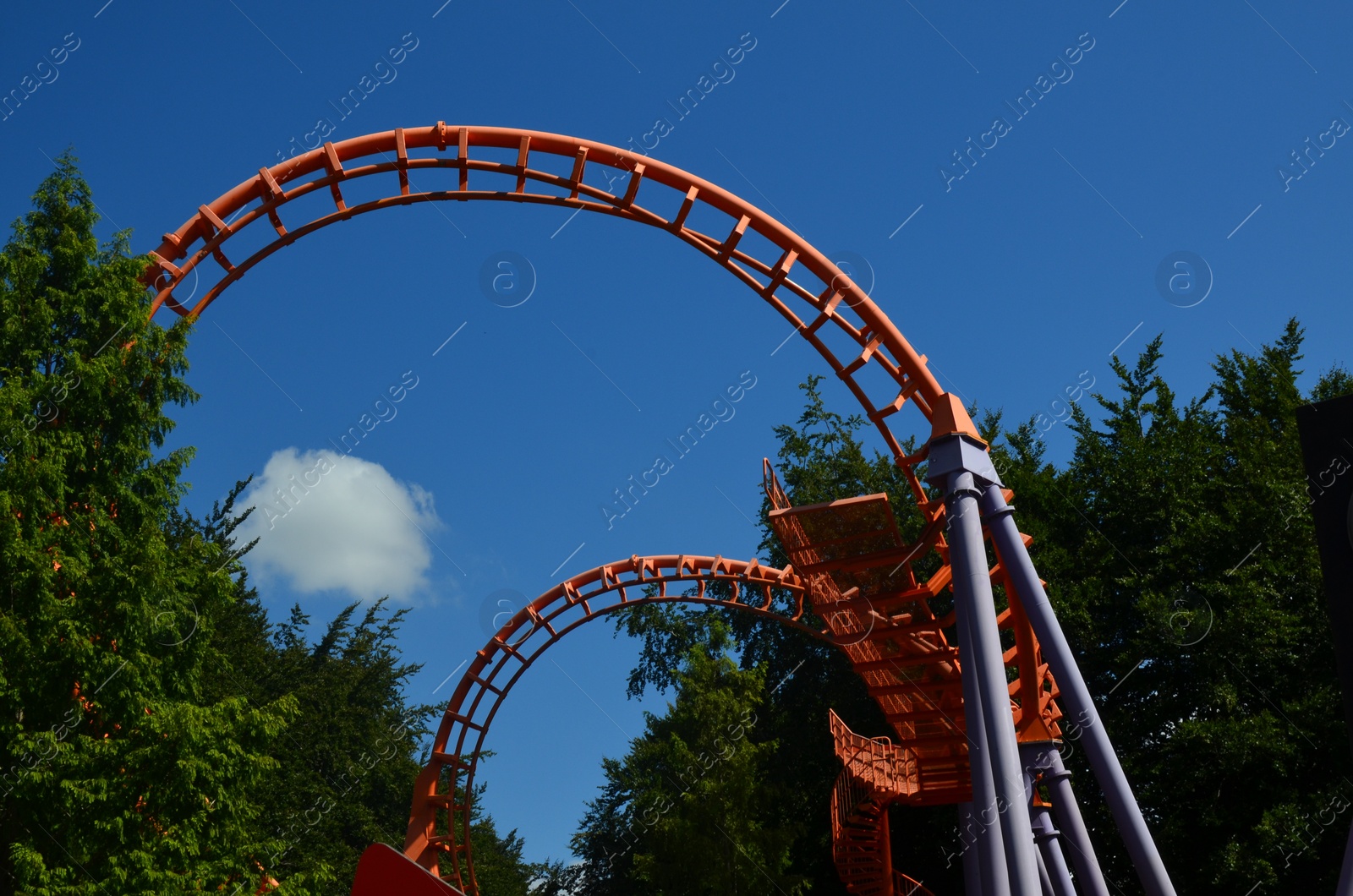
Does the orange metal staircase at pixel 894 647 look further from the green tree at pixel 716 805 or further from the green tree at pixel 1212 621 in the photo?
the green tree at pixel 1212 621

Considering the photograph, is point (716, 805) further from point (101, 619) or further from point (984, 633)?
point (101, 619)

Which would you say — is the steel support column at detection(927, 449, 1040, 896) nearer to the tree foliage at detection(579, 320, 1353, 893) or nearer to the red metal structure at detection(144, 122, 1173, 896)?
the red metal structure at detection(144, 122, 1173, 896)

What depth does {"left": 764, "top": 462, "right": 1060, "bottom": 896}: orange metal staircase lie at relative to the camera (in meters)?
11.7

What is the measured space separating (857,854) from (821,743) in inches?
385

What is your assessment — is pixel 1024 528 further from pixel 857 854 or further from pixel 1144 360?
pixel 857 854

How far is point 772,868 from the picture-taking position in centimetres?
2092

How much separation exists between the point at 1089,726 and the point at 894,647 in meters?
3.93

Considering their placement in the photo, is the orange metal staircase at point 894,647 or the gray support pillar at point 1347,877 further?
the orange metal staircase at point 894,647

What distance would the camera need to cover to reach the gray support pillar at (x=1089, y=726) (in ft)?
31.0

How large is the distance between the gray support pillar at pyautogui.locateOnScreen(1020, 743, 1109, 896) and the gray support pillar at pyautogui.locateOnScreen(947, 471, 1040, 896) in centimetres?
253

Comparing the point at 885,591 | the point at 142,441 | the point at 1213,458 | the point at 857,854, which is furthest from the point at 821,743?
the point at 142,441

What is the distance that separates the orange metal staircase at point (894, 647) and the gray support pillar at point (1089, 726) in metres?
0.92

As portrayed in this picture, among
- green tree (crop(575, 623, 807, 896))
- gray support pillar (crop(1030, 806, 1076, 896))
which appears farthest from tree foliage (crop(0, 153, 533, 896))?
green tree (crop(575, 623, 807, 896))

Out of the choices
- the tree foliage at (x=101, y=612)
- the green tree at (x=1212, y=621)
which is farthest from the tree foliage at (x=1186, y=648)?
the tree foliage at (x=101, y=612)
